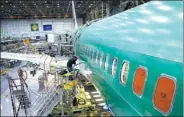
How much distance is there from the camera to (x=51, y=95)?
1139 cm

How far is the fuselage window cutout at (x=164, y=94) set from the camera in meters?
3.00

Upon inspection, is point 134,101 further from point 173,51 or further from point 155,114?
point 173,51

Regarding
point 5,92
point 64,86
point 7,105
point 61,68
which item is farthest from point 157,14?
point 5,92

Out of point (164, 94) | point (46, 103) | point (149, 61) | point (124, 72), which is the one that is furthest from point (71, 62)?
point (164, 94)

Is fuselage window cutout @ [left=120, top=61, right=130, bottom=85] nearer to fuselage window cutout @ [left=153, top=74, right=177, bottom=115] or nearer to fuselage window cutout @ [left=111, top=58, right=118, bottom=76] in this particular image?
fuselage window cutout @ [left=111, top=58, right=118, bottom=76]

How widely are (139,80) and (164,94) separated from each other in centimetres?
73

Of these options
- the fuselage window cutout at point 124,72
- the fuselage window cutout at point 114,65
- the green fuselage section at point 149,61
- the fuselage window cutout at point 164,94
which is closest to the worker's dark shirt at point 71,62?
the fuselage window cutout at point 114,65

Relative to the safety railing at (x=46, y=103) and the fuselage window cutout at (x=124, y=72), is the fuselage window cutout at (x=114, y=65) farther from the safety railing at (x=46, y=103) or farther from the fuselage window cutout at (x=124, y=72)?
the safety railing at (x=46, y=103)

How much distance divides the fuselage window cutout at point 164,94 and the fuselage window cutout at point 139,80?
378 mm

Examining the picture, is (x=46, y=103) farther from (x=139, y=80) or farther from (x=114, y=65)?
(x=139, y=80)

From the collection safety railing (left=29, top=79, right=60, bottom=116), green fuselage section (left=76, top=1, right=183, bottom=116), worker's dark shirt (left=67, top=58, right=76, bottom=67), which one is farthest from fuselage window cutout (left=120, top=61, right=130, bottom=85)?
worker's dark shirt (left=67, top=58, right=76, bottom=67)

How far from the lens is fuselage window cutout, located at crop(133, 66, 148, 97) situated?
12.2 feet

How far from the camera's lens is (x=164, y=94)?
3189 mm

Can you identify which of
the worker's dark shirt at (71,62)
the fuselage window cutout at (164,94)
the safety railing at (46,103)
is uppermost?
the fuselage window cutout at (164,94)
